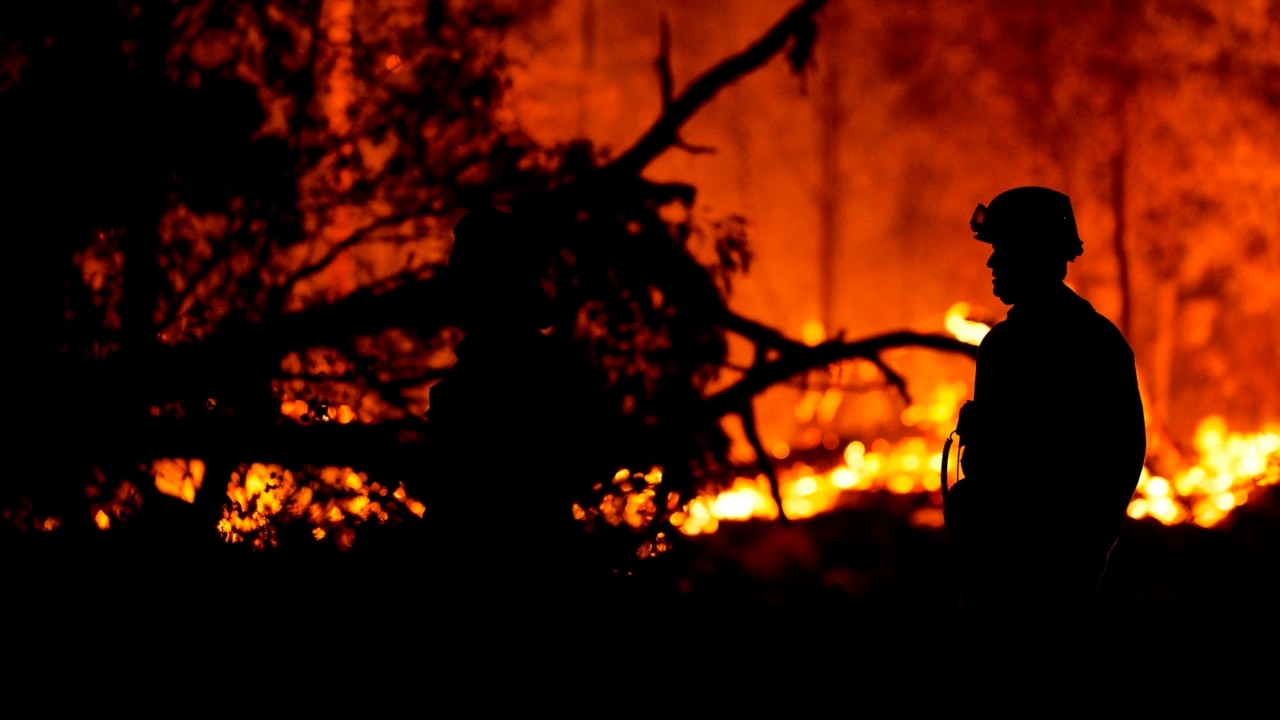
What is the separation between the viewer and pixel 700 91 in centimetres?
635

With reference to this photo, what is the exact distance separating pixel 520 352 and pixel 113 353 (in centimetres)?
358

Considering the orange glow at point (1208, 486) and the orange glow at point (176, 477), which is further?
the orange glow at point (1208, 486)

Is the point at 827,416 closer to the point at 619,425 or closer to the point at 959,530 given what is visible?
the point at 619,425

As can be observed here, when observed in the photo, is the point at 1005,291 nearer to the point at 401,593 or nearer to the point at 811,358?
the point at 401,593

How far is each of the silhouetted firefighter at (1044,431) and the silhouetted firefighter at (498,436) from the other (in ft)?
3.93

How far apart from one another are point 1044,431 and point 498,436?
1.52 metres

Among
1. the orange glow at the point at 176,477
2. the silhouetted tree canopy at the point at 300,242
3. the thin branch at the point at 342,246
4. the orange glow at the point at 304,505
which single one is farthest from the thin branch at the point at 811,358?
the orange glow at the point at 176,477

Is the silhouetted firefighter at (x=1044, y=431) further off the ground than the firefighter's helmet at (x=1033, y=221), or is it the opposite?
the firefighter's helmet at (x=1033, y=221)

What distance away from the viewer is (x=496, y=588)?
3.23 meters

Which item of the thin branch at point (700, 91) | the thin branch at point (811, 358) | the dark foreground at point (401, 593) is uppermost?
the thin branch at point (700, 91)

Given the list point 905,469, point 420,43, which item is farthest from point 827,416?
point 420,43

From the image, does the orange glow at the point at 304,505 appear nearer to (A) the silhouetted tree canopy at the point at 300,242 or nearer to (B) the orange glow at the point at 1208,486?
(A) the silhouetted tree canopy at the point at 300,242

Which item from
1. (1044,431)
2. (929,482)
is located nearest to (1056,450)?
(1044,431)

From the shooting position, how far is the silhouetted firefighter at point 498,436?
313 centimetres
